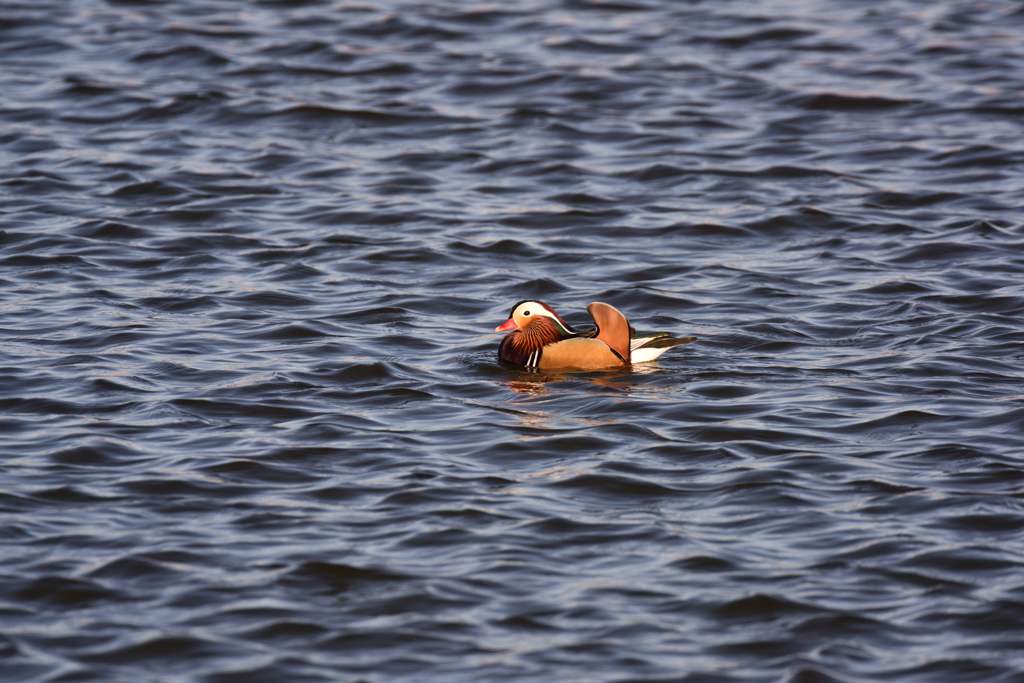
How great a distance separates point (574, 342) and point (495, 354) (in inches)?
35.7

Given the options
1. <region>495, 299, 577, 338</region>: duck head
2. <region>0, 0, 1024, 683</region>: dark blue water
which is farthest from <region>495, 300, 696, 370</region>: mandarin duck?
<region>0, 0, 1024, 683</region>: dark blue water

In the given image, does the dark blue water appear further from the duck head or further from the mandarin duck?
the duck head

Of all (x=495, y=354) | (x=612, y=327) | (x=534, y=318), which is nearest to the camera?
(x=612, y=327)

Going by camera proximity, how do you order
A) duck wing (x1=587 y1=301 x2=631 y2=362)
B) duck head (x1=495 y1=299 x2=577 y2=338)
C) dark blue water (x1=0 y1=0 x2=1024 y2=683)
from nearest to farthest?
dark blue water (x1=0 y1=0 x2=1024 y2=683)
duck wing (x1=587 y1=301 x2=631 y2=362)
duck head (x1=495 y1=299 x2=577 y2=338)

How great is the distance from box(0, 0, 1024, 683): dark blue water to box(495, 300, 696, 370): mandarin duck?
0.18 meters

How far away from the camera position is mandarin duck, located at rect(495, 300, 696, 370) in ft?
36.0

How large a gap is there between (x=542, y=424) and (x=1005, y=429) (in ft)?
11.2

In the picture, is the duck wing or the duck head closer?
the duck wing

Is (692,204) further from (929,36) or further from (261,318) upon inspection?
(929,36)

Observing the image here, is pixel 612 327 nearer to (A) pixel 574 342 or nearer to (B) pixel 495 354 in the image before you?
(A) pixel 574 342

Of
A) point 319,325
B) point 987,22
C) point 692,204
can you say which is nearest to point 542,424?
point 319,325

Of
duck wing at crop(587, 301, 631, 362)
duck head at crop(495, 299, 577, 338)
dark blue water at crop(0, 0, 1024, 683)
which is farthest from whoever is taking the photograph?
duck head at crop(495, 299, 577, 338)

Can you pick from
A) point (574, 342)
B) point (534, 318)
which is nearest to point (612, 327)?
point (574, 342)

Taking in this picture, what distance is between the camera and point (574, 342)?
11.1 metres
